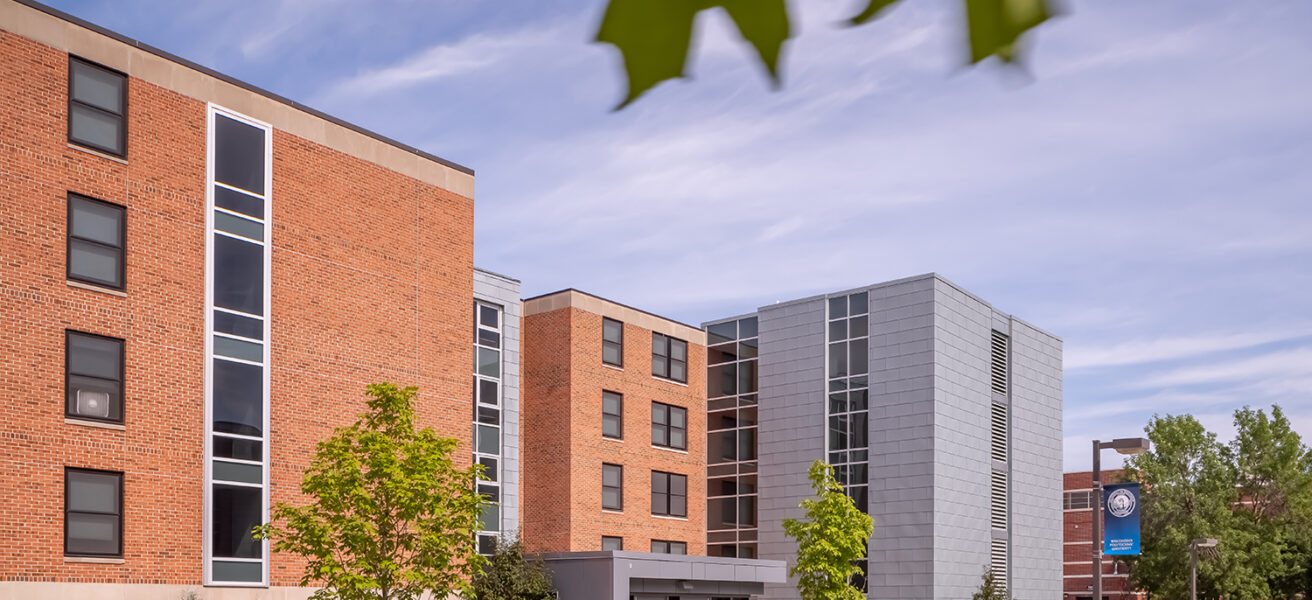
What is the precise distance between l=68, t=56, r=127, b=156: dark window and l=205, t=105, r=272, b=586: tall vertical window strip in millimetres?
2174

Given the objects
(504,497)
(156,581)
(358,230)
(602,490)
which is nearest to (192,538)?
(156,581)

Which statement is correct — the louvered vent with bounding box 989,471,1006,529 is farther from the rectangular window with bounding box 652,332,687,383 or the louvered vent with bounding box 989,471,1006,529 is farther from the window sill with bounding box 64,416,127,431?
the window sill with bounding box 64,416,127,431

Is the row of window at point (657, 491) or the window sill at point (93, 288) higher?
the window sill at point (93, 288)

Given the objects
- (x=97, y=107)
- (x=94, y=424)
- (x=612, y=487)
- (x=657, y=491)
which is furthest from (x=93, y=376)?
(x=657, y=491)

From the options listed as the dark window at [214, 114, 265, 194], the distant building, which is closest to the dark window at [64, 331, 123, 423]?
the dark window at [214, 114, 265, 194]

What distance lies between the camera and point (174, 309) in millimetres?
27219

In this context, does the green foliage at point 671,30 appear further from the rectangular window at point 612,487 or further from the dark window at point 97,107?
the rectangular window at point 612,487

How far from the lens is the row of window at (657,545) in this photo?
4378 cm

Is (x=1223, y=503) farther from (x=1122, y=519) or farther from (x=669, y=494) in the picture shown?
(x=1122, y=519)

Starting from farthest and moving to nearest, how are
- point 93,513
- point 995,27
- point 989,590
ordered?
point 989,590 → point 93,513 → point 995,27

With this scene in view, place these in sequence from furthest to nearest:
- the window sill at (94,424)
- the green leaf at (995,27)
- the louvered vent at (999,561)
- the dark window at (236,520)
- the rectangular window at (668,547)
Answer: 1. the louvered vent at (999,561)
2. the rectangular window at (668,547)
3. the dark window at (236,520)
4. the window sill at (94,424)
5. the green leaf at (995,27)

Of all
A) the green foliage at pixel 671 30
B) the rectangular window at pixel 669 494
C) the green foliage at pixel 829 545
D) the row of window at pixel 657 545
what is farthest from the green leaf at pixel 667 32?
the rectangular window at pixel 669 494

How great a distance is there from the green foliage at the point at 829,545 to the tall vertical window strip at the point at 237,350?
17927 mm

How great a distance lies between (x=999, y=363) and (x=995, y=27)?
2046 inches
